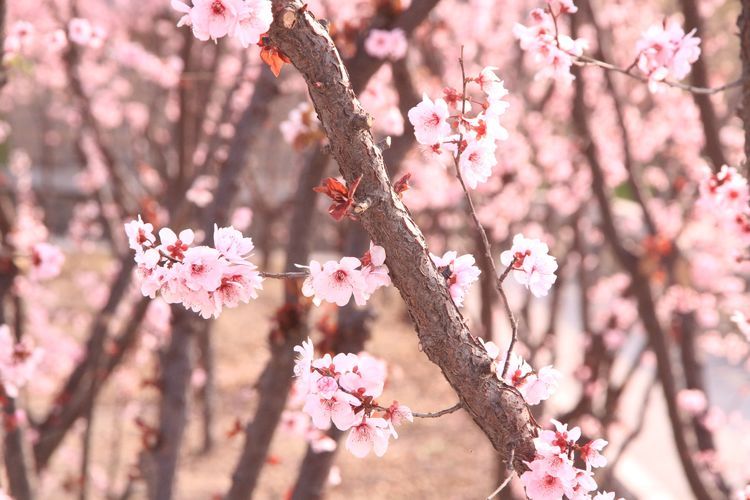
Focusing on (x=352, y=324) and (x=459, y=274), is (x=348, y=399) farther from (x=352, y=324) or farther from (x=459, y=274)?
(x=352, y=324)

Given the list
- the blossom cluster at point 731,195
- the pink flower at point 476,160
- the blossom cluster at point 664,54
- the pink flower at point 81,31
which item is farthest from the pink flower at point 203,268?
the pink flower at point 81,31

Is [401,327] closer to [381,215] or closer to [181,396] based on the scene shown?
[181,396]

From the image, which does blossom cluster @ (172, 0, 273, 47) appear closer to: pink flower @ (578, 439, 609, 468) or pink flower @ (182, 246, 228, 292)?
pink flower @ (182, 246, 228, 292)

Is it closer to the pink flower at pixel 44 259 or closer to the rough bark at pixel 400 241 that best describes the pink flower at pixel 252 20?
the rough bark at pixel 400 241

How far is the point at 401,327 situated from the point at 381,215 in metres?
8.32

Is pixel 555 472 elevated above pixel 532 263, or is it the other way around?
pixel 532 263

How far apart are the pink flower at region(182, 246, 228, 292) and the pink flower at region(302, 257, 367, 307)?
154 millimetres

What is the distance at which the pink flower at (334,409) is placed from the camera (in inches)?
50.6

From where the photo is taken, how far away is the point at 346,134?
123 cm

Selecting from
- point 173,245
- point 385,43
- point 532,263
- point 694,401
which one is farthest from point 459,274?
point 694,401

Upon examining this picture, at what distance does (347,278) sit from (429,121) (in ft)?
1.07

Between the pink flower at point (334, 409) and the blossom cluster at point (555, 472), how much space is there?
31 cm

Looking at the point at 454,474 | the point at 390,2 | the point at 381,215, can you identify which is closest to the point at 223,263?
the point at 381,215

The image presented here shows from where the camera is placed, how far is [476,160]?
57.2 inches
